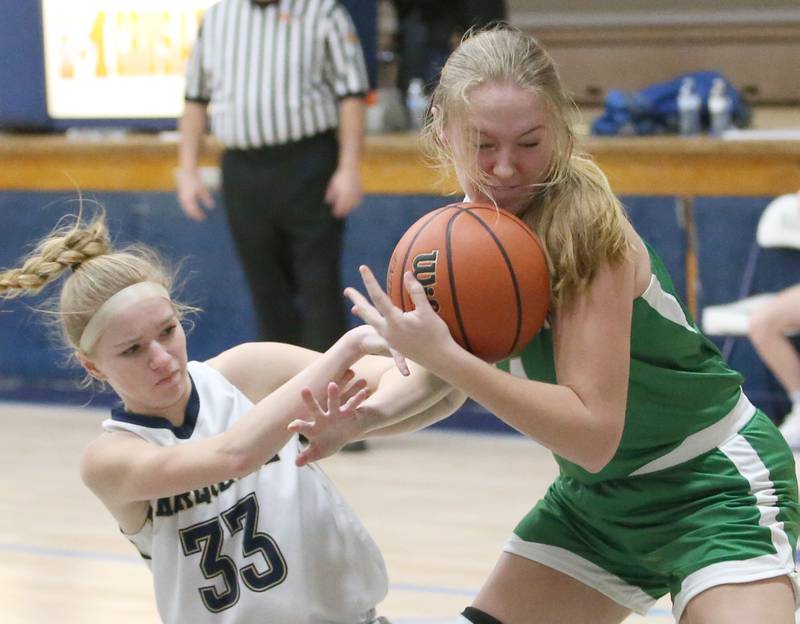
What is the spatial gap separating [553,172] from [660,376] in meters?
0.44

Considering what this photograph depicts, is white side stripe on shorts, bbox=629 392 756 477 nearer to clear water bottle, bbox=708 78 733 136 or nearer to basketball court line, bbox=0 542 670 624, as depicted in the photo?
basketball court line, bbox=0 542 670 624

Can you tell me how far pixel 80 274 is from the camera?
8.55 feet

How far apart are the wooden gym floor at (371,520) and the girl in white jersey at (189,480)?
4.44 ft

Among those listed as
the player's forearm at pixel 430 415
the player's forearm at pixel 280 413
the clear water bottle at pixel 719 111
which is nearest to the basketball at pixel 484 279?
the player's forearm at pixel 280 413

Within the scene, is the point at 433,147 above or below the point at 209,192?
above

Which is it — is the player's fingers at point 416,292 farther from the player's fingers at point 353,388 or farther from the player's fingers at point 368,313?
the player's fingers at point 353,388

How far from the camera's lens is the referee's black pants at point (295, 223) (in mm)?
5980

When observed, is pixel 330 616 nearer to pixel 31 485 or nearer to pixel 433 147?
pixel 433 147

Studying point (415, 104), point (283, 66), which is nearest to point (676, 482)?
point (283, 66)

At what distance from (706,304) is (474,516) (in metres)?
1.77

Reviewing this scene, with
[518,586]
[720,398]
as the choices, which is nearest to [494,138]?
[720,398]

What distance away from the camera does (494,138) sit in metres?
2.32

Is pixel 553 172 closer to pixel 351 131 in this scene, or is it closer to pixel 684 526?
pixel 684 526

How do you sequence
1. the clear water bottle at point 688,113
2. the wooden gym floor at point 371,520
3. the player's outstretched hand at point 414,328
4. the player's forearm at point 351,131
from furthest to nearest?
1. the clear water bottle at point 688,113
2. the player's forearm at point 351,131
3. the wooden gym floor at point 371,520
4. the player's outstretched hand at point 414,328
